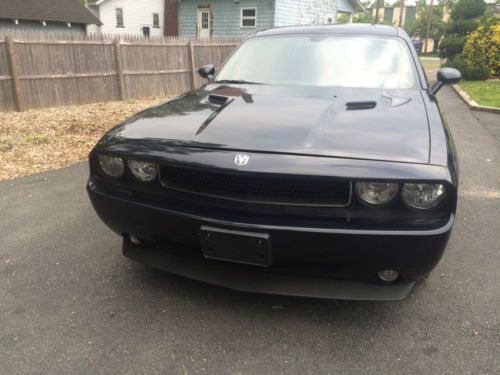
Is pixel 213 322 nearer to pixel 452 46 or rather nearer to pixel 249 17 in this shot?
pixel 452 46

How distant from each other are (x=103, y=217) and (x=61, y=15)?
2512 centimetres

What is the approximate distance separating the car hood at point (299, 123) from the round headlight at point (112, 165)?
12 cm

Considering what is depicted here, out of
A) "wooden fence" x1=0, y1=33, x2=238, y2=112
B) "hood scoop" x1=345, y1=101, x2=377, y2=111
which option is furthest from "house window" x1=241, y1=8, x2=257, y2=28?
"hood scoop" x1=345, y1=101, x2=377, y2=111

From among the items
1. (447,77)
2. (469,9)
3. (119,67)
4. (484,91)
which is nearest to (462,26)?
(469,9)

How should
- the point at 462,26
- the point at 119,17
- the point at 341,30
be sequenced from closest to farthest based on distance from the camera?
the point at 341,30 → the point at 462,26 → the point at 119,17

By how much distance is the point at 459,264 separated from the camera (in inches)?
117

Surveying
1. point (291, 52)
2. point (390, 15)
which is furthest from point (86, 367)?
point (390, 15)

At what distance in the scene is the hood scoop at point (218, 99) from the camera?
112 inches

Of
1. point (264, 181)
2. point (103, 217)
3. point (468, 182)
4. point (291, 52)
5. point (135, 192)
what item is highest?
point (291, 52)

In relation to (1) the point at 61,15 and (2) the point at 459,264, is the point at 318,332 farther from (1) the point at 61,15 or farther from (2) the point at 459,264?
(1) the point at 61,15

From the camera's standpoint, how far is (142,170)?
2.35 meters

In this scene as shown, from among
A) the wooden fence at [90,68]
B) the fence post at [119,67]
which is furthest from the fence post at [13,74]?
the fence post at [119,67]

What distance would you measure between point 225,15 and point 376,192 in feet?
70.5

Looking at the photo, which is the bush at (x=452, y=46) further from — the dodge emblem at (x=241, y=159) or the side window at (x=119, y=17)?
the side window at (x=119, y=17)
